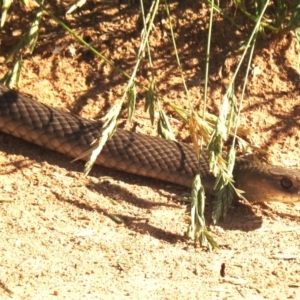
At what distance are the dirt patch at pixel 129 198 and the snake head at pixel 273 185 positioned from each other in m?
0.10

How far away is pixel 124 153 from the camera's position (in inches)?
248

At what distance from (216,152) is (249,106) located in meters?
2.33

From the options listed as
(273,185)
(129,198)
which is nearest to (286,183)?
(273,185)

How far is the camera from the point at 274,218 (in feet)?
19.6

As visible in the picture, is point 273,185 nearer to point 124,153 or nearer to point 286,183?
point 286,183

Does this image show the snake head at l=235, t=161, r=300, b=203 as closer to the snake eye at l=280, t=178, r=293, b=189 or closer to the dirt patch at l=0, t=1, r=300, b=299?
the snake eye at l=280, t=178, r=293, b=189

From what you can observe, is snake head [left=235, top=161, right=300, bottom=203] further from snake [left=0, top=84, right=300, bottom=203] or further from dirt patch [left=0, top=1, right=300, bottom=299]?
dirt patch [left=0, top=1, right=300, bottom=299]

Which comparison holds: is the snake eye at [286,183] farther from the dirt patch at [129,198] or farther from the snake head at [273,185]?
the dirt patch at [129,198]

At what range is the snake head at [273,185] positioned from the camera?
20.3ft

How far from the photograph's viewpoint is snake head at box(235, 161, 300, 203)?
619 centimetres

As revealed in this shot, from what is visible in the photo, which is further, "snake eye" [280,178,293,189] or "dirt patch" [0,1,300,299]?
"snake eye" [280,178,293,189]

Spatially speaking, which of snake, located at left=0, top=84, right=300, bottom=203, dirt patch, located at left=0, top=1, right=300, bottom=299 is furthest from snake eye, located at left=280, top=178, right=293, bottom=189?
dirt patch, located at left=0, top=1, right=300, bottom=299

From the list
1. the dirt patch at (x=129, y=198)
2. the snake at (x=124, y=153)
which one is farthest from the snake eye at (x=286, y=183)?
the dirt patch at (x=129, y=198)

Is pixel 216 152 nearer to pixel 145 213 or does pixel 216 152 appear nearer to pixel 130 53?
pixel 145 213
